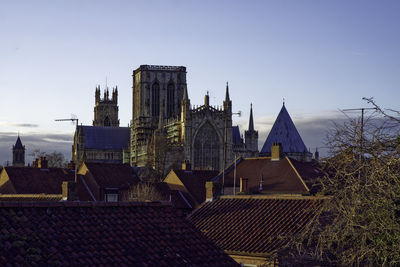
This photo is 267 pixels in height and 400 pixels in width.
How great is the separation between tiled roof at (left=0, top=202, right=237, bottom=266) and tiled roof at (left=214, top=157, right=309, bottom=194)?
24.1m

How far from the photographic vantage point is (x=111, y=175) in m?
53.3

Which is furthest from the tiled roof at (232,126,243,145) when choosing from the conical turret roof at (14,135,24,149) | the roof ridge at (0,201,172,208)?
the roof ridge at (0,201,172,208)

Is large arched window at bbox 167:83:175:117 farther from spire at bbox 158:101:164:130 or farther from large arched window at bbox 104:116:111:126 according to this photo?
large arched window at bbox 104:116:111:126

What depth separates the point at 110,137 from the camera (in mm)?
134000

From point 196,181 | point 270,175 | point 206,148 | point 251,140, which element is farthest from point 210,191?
point 251,140

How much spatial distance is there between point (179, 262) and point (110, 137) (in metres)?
120

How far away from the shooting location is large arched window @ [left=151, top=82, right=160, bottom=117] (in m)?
135

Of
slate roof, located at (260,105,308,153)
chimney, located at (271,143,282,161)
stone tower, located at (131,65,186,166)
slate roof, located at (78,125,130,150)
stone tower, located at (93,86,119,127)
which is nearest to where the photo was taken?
chimney, located at (271,143,282,161)

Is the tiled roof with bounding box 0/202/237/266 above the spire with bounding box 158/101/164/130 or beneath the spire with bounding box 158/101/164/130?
beneath

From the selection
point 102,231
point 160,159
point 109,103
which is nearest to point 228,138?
point 160,159

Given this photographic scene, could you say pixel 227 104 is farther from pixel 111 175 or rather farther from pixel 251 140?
pixel 111 175

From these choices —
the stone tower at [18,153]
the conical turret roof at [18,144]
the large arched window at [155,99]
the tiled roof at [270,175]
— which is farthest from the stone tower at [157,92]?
the tiled roof at [270,175]

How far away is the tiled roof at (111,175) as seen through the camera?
2040 inches

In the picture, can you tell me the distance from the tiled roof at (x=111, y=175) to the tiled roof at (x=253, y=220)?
79.8 feet
